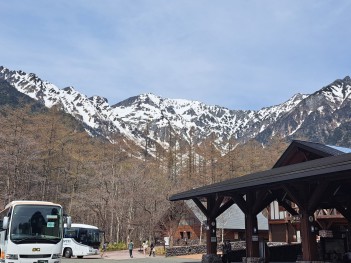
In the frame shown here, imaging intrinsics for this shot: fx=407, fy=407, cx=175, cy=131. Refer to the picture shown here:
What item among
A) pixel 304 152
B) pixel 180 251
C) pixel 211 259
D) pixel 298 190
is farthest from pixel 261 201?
pixel 180 251

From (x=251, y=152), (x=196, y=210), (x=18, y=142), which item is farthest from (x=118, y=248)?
(x=251, y=152)

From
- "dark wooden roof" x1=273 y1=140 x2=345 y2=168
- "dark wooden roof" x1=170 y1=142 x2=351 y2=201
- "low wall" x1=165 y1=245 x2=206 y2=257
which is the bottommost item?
"low wall" x1=165 y1=245 x2=206 y2=257

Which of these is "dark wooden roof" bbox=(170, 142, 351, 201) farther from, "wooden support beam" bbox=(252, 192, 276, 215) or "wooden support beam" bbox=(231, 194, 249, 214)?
"wooden support beam" bbox=(252, 192, 276, 215)

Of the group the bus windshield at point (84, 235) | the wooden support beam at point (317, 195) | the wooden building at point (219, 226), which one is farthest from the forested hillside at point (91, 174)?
the wooden support beam at point (317, 195)

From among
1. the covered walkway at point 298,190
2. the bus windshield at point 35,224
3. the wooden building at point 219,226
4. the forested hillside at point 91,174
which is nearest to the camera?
the covered walkway at point 298,190

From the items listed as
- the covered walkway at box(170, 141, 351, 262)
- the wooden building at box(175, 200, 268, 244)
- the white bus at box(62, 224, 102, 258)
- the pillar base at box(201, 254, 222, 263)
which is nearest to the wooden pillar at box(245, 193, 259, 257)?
the covered walkway at box(170, 141, 351, 262)

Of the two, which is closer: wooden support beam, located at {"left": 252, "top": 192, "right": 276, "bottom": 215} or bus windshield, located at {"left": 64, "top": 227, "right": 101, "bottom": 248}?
wooden support beam, located at {"left": 252, "top": 192, "right": 276, "bottom": 215}

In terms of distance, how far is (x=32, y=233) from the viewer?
506 inches

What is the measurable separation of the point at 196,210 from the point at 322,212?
1879 centimetres

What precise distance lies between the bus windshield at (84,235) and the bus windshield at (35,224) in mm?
18843

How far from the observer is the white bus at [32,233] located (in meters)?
12.5

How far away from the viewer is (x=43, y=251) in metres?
12.7

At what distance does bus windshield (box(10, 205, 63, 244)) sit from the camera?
41.9 feet

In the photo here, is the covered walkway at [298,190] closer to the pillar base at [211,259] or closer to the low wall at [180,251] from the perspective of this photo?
the pillar base at [211,259]
